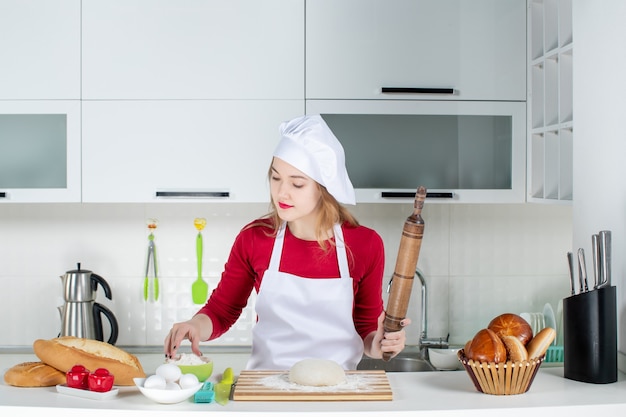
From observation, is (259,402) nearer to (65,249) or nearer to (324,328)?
(324,328)

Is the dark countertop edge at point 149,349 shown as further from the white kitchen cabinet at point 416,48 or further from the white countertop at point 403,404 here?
the white countertop at point 403,404

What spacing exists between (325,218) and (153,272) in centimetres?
105

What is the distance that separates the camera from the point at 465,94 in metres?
2.43

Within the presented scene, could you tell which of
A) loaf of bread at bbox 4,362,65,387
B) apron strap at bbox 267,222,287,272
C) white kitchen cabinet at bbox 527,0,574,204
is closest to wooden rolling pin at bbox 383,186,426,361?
apron strap at bbox 267,222,287,272

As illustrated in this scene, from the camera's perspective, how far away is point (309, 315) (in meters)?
1.94

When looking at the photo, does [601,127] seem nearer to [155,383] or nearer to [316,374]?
[316,374]

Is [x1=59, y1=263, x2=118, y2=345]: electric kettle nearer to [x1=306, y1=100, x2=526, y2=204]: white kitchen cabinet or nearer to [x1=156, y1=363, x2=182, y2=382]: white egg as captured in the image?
[x1=306, y1=100, x2=526, y2=204]: white kitchen cabinet

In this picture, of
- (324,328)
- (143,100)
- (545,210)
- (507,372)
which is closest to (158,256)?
(143,100)

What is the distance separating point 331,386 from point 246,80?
3.97 feet

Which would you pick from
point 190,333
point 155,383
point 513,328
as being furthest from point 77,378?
point 513,328

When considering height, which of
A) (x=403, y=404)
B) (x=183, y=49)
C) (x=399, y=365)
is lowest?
(x=399, y=365)

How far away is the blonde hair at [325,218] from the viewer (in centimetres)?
185

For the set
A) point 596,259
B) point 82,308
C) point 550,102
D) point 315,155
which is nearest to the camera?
point 596,259

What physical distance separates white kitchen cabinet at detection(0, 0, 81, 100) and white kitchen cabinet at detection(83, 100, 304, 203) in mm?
140
